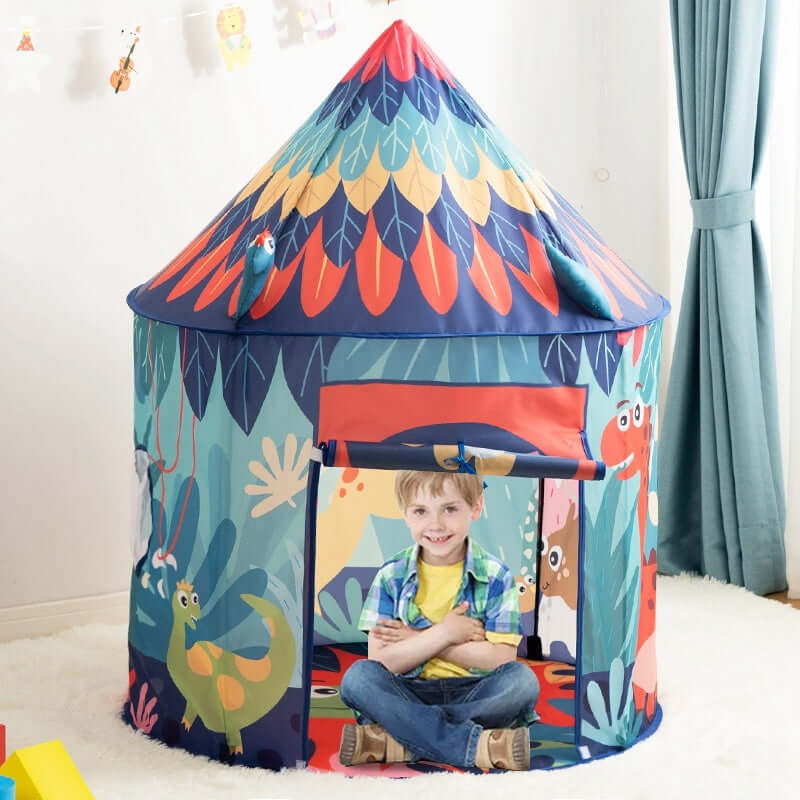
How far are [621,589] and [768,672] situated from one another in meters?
0.65

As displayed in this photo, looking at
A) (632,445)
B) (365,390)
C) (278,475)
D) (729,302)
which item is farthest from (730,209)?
(278,475)

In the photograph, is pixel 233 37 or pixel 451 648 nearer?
pixel 451 648

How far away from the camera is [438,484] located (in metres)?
2.40

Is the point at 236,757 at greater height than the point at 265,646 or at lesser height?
lesser

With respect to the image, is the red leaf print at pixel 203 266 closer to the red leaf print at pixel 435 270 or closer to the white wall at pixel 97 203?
the red leaf print at pixel 435 270

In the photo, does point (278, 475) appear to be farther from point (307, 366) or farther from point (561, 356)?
point (561, 356)

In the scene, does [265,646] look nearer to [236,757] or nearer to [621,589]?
[236,757]

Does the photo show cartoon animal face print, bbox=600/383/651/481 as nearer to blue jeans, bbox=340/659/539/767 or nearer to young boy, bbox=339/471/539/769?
young boy, bbox=339/471/539/769

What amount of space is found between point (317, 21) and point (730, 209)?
3.68 feet

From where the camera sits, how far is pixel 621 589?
2.23m

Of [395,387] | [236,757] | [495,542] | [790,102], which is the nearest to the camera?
[395,387]

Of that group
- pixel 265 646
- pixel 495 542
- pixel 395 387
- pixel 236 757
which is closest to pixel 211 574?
pixel 265 646

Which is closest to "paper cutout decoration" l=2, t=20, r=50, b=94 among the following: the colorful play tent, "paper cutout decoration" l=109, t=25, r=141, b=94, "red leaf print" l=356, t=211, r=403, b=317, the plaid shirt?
"paper cutout decoration" l=109, t=25, r=141, b=94

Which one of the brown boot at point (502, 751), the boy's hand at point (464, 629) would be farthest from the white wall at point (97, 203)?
the brown boot at point (502, 751)
